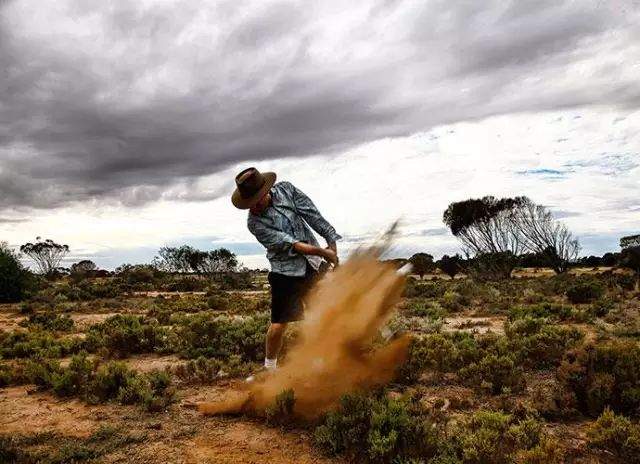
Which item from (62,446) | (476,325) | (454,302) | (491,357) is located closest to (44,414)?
(62,446)

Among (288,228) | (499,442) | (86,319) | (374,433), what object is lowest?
(499,442)

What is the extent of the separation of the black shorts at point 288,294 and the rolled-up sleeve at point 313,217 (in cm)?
38

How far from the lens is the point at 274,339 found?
551 centimetres

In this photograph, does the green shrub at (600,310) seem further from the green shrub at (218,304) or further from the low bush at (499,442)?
the green shrub at (218,304)

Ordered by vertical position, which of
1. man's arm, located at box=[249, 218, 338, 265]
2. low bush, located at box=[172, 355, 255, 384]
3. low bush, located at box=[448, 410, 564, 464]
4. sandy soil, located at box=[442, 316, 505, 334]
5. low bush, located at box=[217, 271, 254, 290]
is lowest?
low bush, located at box=[448, 410, 564, 464]

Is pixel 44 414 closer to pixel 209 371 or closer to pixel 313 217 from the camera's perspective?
pixel 209 371

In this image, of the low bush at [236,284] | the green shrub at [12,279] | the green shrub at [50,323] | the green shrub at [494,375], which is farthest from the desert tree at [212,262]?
the green shrub at [494,375]

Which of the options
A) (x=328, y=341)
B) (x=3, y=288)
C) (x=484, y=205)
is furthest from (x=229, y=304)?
(x=484, y=205)

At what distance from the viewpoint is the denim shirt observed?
17.1 feet

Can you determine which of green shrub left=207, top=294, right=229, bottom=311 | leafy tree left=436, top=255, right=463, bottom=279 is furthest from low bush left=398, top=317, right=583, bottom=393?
leafy tree left=436, top=255, right=463, bottom=279

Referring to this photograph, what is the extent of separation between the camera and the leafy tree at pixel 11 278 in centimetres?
2347

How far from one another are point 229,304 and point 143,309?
3.24m

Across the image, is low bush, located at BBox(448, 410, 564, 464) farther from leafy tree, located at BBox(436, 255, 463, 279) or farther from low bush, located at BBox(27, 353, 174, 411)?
leafy tree, located at BBox(436, 255, 463, 279)

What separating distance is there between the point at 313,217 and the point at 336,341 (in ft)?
4.28
